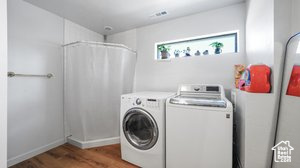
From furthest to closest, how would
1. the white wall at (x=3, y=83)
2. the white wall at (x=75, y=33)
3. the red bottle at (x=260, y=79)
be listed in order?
the white wall at (x=75, y=33) → the white wall at (x=3, y=83) → the red bottle at (x=260, y=79)

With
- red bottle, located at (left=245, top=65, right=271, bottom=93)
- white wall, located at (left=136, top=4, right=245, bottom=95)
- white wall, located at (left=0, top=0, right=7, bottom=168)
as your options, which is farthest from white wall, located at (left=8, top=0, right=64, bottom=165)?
red bottle, located at (left=245, top=65, right=271, bottom=93)

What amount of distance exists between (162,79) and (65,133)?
1965 millimetres

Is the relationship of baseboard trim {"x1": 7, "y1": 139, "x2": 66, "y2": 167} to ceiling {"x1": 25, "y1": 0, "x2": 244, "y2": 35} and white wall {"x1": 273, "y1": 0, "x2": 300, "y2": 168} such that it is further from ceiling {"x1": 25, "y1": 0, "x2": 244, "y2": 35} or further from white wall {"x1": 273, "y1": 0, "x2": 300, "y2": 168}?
white wall {"x1": 273, "y1": 0, "x2": 300, "y2": 168}

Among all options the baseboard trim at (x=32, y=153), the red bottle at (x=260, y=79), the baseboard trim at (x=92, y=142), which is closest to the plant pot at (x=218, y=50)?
the red bottle at (x=260, y=79)

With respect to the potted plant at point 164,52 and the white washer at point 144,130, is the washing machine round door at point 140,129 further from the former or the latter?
the potted plant at point 164,52

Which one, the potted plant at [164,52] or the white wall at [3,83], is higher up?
the potted plant at [164,52]

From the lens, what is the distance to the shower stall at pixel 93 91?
1.87m

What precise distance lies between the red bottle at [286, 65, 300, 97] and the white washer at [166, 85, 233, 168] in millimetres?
415

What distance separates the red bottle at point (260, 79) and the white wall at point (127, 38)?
82.0 inches

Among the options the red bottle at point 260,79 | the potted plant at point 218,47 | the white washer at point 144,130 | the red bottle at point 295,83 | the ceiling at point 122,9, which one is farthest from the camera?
the potted plant at point 218,47

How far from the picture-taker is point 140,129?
64.3 inches

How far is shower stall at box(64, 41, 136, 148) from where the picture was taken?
1869mm

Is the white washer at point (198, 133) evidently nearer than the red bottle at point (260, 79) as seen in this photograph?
No

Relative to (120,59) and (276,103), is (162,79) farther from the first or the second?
(276,103)
